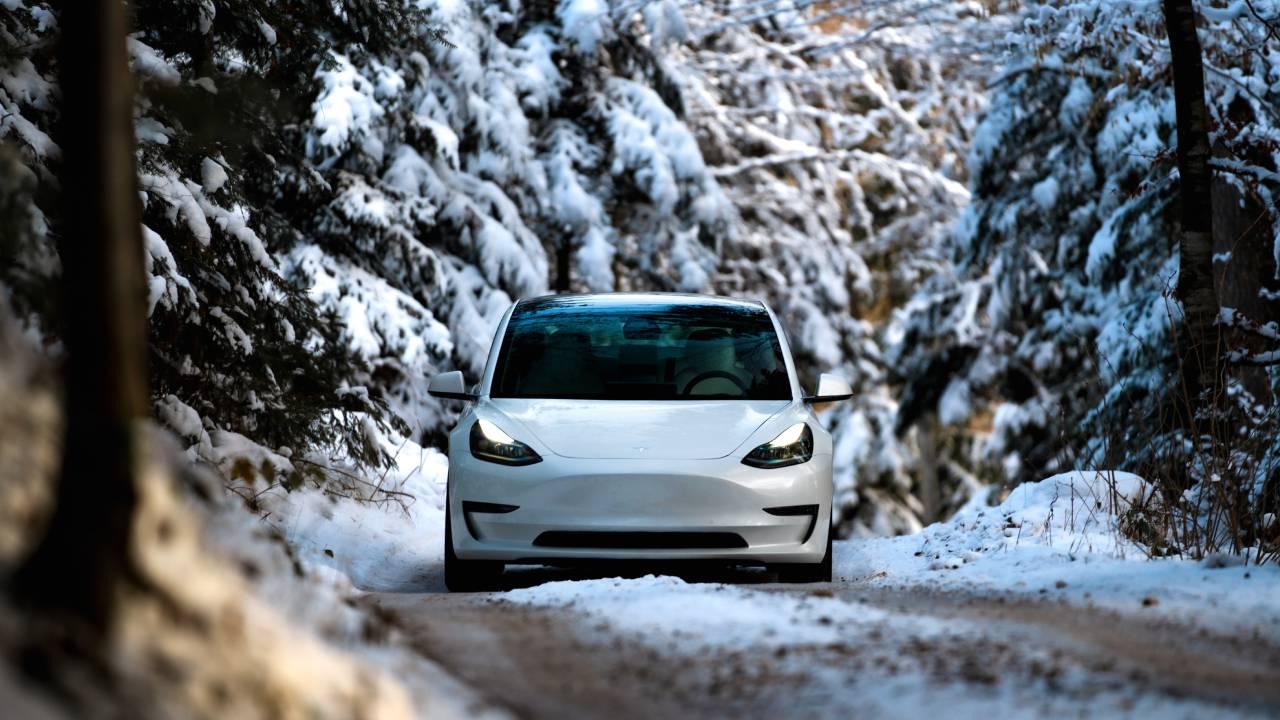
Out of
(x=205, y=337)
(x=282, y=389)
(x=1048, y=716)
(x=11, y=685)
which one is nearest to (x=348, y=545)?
(x=282, y=389)

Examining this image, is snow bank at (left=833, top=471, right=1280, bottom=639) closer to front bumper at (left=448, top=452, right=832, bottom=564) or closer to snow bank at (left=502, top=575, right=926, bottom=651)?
front bumper at (left=448, top=452, right=832, bottom=564)

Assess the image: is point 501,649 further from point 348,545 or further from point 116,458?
point 348,545

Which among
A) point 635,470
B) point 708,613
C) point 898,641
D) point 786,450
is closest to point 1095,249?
point 786,450

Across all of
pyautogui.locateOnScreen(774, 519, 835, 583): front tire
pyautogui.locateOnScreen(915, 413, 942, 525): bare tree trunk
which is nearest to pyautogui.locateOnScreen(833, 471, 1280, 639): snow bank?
pyautogui.locateOnScreen(774, 519, 835, 583): front tire

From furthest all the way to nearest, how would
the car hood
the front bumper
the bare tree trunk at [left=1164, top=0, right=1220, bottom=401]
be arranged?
the bare tree trunk at [left=1164, top=0, right=1220, bottom=401], the car hood, the front bumper

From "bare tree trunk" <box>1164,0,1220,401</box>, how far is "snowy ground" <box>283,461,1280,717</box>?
7.82 ft

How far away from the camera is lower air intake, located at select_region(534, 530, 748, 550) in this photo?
7812 mm

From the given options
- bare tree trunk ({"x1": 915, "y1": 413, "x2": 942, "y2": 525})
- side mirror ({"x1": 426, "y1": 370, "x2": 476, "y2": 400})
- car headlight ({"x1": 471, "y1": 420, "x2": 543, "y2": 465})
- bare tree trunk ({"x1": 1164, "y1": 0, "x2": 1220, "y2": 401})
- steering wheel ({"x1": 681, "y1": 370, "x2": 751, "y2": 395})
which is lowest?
bare tree trunk ({"x1": 915, "y1": 413, "x2": 942, "y2": 525})

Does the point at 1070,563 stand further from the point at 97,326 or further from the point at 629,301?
the point at 97,326

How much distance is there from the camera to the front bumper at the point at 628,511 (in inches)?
306

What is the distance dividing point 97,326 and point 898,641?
290cm

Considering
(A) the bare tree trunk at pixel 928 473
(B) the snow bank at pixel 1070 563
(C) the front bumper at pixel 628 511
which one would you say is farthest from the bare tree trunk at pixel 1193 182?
(A) the bare tree trunk at pixel 928 473

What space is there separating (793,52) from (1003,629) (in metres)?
26.0

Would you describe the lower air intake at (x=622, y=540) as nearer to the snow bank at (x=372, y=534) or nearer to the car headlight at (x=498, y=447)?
the car headlight at (x=498, y=447)
